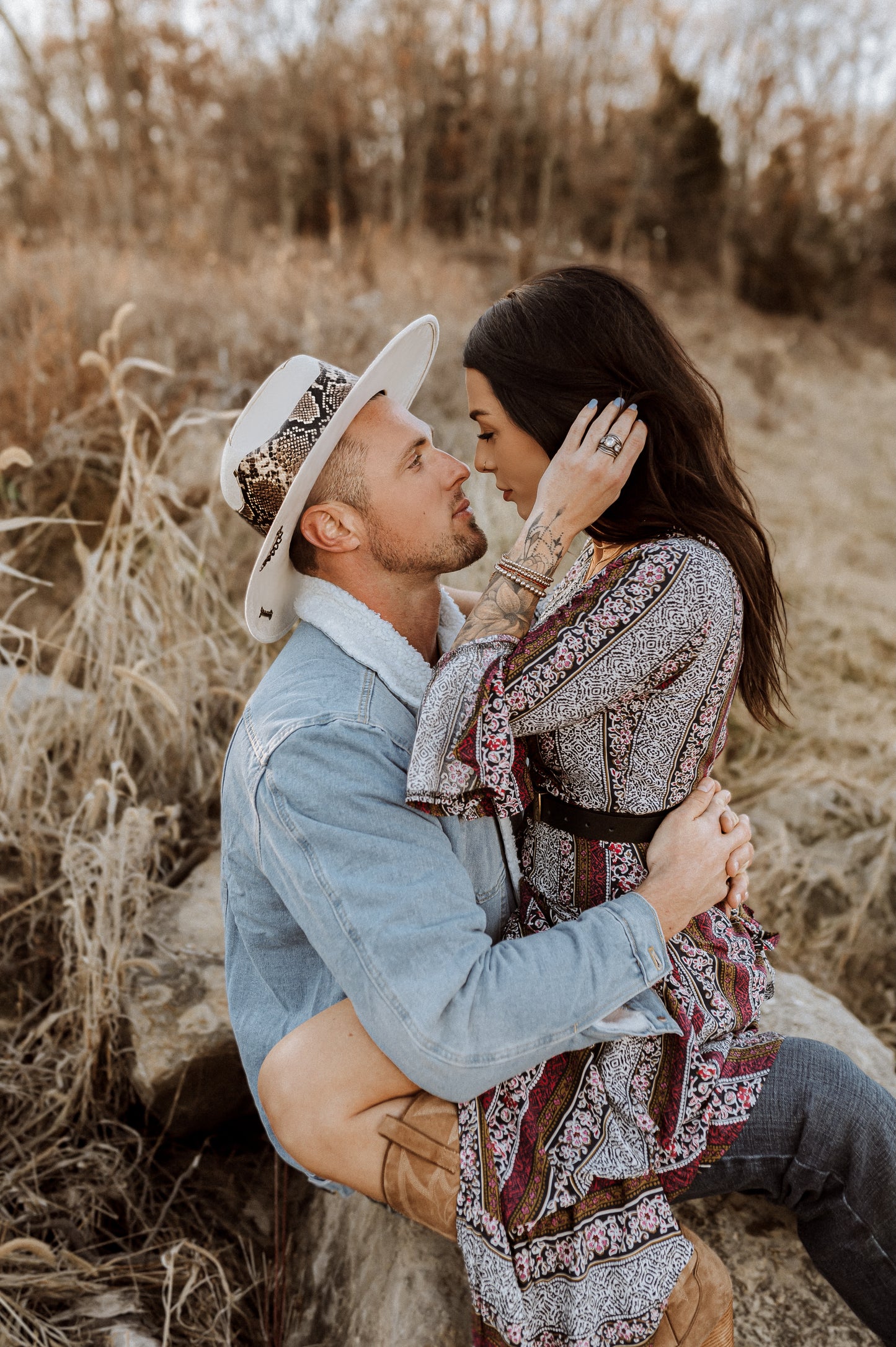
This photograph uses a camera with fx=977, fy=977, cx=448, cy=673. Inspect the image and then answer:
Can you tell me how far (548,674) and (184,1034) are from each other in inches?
61.3

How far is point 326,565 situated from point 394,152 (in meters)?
12.6

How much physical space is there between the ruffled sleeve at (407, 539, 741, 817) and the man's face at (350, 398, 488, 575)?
1.27 feet

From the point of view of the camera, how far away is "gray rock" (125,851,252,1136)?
97.9 inches

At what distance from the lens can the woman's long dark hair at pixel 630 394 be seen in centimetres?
184

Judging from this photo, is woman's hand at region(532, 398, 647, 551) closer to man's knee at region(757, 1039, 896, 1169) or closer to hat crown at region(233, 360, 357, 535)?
hat crown at region(233, 360, 357, 535)

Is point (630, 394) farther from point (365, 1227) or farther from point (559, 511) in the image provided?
point (365, 1227)

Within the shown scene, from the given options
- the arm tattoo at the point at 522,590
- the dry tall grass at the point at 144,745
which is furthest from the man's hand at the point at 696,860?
the dry tall grass at the point at 144,745

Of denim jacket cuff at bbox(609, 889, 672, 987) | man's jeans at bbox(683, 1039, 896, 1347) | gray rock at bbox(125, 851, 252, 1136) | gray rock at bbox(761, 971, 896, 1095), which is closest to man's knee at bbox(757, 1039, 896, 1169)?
man's jeans at bbox(683, 1039, 896, 1347)

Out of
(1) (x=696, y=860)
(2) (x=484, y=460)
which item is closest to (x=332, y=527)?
(2) (x=484, y=460)

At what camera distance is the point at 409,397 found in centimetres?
228

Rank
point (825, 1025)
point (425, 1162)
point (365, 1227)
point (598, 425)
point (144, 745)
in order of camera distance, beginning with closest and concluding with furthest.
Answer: point (425, 1162), point (598, 425), point (365, 1227), point (825, 1025), point (144, 745)

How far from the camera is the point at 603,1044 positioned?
1709 millimetres

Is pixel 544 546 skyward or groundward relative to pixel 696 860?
skyward

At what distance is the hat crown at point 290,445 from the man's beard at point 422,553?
186 millimetres
